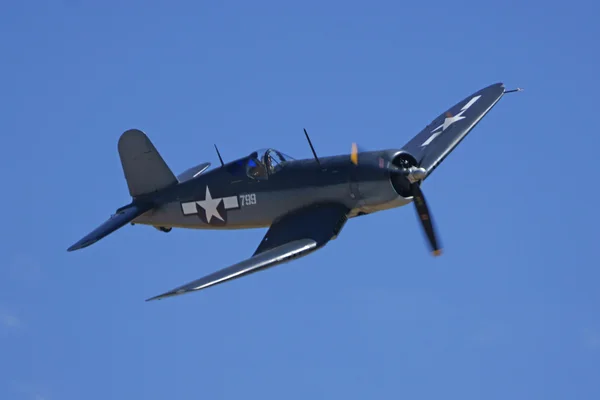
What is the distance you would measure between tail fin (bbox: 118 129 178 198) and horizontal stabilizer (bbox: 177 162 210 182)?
1011mm

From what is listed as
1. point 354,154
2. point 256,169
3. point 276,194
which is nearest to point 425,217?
point 354,154

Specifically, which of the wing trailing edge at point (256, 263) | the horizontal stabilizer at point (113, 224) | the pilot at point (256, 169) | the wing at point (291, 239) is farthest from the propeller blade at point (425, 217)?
the horizontal stabilizer at point (113, 224)

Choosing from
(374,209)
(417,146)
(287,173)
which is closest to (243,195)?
(287,173)

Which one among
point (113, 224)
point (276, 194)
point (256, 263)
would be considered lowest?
point (256, 263)

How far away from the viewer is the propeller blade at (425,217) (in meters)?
25.0

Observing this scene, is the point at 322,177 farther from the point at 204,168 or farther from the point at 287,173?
the point at 204,168

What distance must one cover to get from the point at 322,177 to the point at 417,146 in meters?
3.88

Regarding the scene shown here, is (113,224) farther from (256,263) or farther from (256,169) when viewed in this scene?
(256,263)

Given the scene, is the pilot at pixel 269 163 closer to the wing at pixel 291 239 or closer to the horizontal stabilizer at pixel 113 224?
the wing at pixel 291 239

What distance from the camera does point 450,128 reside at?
29281 mm

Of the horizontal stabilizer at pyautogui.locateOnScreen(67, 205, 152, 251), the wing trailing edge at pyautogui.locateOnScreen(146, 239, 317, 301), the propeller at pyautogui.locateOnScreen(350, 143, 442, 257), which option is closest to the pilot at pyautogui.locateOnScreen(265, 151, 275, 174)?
the wing trailing edge at pyautogui.locateOnScreen(146, 239, 317, 301)

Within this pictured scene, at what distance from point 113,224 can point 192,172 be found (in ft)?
10.1

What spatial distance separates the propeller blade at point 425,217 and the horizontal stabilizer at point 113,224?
6.11m

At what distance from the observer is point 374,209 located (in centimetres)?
2548
